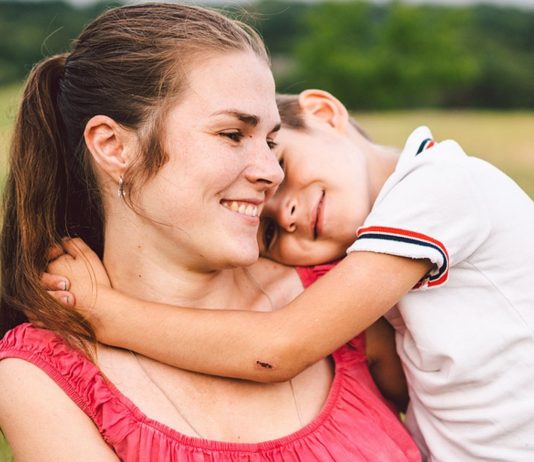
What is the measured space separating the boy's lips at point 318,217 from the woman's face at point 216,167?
0.37 metres

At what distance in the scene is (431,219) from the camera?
2199mm

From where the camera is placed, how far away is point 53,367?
2.13 meters

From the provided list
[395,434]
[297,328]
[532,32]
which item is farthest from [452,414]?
[532,32]

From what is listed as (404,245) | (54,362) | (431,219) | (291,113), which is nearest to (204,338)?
(54,362)

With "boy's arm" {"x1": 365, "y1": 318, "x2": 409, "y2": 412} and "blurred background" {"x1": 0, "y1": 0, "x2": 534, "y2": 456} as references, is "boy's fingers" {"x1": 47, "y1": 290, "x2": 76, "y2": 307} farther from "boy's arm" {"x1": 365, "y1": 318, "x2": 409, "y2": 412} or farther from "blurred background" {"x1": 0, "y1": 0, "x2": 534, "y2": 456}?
"blurred background" {"x1": 0, "y1": 0, "x2": 534, "y2": 456}

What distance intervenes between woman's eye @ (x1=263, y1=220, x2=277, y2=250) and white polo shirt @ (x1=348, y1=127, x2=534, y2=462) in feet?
1.82

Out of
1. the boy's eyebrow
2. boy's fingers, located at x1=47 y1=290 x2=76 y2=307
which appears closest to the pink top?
boy's fingers, located at x1=47 y1=290 x2=76 y2=307

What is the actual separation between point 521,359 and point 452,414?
285mm

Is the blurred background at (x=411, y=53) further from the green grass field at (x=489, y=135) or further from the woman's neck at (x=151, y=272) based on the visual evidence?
the woman's neck at (x=151, y=272)

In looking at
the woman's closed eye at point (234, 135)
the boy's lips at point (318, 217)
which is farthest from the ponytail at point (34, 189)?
the boy's lips at point (318, 217)

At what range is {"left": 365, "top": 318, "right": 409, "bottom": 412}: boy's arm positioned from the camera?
2674mm

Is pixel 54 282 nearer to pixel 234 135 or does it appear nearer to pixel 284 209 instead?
pixel 234 135

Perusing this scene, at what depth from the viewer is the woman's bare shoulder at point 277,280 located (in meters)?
2.63

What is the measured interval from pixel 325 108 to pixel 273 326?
3.62ft
